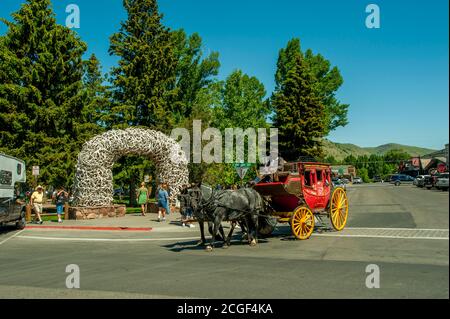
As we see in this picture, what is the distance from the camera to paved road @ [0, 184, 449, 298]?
6.94 meters

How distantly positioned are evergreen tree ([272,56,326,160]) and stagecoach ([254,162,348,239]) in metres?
34.0

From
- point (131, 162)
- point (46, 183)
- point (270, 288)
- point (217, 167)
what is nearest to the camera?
point (270, 288)

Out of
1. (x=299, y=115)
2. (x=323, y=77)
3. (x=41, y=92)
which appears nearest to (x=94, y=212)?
(x=41, y=92)

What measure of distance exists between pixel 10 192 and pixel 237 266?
1424cm

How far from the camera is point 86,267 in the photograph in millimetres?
9797

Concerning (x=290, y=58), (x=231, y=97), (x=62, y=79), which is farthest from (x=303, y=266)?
(x=290, y=58)

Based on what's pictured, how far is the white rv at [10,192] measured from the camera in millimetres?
18125

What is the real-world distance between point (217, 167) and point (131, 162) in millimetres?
8543

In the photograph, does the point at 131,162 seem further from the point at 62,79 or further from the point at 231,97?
the point at 231,97

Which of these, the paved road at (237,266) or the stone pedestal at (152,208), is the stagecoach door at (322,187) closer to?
the paved road at (237,266)

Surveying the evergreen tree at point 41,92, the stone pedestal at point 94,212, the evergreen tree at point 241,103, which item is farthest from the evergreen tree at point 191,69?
the stone pedestal at point 94,212

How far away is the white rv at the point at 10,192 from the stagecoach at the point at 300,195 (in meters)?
11.4
